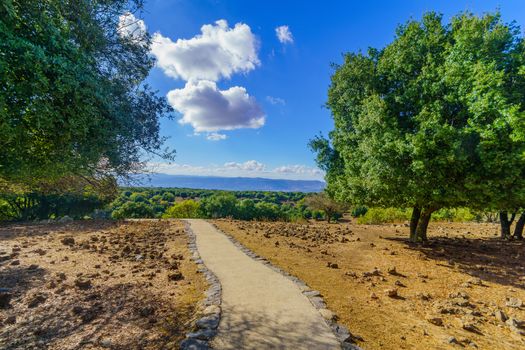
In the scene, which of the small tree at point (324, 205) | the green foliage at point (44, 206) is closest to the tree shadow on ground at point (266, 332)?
the green foliage at point (44, 206)

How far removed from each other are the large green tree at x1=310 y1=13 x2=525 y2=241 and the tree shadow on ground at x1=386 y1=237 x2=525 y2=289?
244 cm

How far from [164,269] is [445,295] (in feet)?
29.6

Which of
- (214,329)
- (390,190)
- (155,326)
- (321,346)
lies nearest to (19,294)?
(155,326)

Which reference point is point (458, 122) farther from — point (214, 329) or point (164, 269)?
point (164, 269)

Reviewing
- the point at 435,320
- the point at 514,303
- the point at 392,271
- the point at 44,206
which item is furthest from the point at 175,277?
the point at 44,206

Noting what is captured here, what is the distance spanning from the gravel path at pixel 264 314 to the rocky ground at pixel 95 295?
33.8 inches

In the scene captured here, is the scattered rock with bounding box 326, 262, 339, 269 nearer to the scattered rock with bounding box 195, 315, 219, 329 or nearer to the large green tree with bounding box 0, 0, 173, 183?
the scattered rock with bounding box 195, 315, 219, 329

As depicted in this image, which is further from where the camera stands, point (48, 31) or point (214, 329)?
point (214, 329)

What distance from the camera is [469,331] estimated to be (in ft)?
18.0

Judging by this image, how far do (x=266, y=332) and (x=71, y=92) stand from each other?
5.97 m

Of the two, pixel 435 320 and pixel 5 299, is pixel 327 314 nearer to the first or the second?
pixel 435 320

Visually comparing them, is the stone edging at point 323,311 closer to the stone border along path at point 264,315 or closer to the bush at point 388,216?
the stone border along path at point 264,315

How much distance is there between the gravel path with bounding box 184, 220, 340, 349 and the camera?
15.6 feet

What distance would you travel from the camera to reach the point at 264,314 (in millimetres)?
5793
